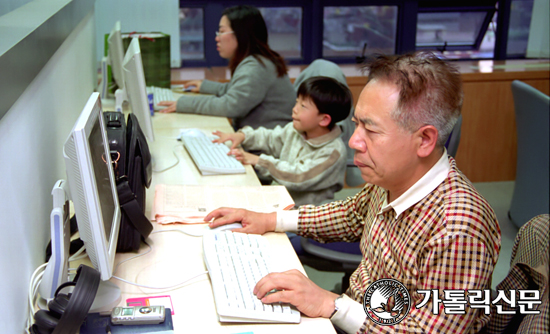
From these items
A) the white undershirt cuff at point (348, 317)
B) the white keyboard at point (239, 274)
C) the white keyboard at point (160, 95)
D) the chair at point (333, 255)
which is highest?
the white keyboard at point (160, 95)

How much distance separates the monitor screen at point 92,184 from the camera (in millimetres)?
861

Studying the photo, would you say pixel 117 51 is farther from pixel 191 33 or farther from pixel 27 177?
pixel 191 33

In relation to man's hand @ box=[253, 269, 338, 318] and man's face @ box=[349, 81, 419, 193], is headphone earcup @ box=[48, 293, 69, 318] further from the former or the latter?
man's face @ box=[349, 81, 419, 193]

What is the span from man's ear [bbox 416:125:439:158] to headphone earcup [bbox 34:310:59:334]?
0.74 metres

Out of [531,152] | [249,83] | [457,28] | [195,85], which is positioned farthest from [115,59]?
[457,28]

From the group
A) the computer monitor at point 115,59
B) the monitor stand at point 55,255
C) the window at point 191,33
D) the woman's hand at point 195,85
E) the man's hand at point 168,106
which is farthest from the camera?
the window at point 191,33

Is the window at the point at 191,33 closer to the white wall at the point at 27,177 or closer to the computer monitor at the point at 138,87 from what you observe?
the computer monitor at the point at 138,87

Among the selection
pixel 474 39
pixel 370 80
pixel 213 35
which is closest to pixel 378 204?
pixel 370 80

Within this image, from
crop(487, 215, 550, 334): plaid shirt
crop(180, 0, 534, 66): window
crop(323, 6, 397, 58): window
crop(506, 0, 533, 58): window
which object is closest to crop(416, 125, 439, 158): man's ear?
crop(487, 215, 550, 334): plaid shirt

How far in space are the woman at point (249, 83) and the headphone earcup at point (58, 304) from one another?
1781 millimetres

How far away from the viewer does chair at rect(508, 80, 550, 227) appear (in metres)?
2.58

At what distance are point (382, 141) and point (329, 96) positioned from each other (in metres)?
1.00

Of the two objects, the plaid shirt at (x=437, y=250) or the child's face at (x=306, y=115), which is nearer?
the plaid shirt at (x=437, y=250)

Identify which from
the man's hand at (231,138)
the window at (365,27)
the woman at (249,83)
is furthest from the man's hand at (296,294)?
the window at (365,27)
